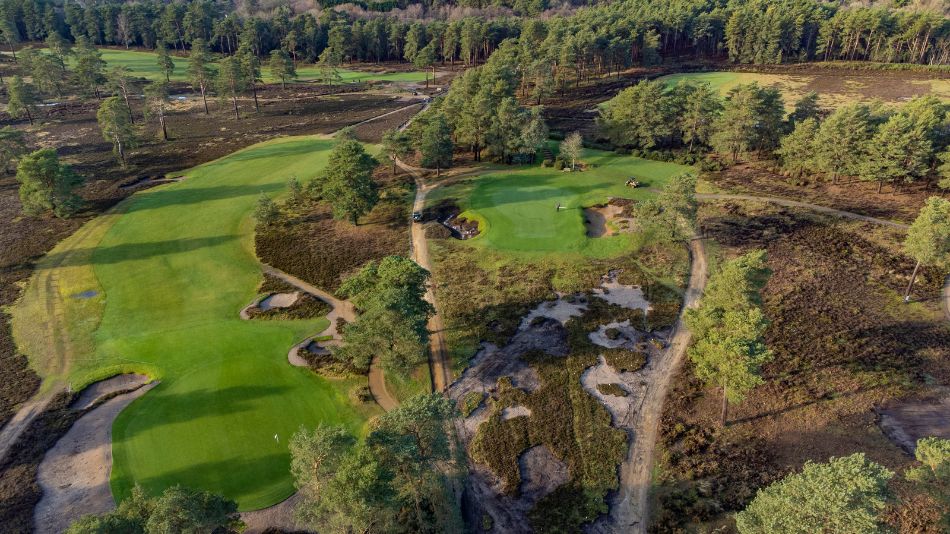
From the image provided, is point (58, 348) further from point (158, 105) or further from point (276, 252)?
point (158, 105)

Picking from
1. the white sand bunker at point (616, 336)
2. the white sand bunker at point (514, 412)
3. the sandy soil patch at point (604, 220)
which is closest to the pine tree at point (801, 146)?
the sandy soil patch at point (604, 220)

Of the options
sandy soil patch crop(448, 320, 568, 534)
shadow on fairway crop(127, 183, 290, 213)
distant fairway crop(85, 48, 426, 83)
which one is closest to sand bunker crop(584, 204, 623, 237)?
sandy soil patch crop(448, 320, 568, 534)

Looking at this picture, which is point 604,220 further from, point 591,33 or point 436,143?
point 591,33

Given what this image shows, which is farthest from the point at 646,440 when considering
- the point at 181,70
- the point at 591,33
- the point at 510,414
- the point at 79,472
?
the point at 181,70

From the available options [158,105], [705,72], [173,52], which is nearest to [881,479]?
[158,105]

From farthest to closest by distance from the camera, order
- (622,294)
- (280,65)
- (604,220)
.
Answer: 1. (280,65)
2. (604,220)
3. (622,294)

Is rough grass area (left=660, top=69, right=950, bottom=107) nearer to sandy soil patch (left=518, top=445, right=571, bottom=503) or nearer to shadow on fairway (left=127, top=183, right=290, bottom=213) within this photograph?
shadow on fairway (left=127, top=183, right=290, bottom=213)
